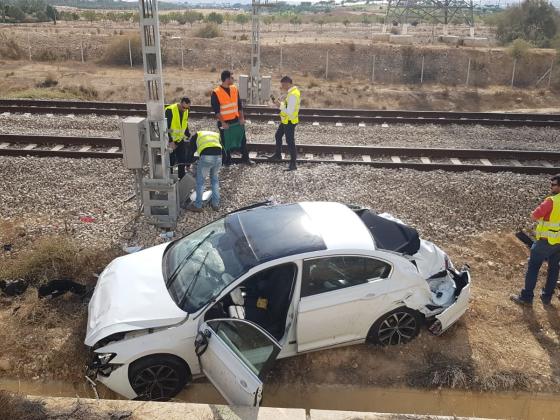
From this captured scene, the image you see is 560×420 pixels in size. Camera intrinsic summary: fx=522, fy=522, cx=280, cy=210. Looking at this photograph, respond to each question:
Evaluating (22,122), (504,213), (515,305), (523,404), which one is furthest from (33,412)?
(22,122)

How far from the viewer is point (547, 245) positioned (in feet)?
22.1

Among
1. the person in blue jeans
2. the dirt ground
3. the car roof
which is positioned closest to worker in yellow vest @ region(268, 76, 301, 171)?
the person in blue jeans

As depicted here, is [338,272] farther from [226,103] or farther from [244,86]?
[244,86]

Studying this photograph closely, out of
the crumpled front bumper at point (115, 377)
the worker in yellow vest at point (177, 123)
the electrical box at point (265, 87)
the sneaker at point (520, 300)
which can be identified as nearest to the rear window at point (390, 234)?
the sneaker at point (520, 300)

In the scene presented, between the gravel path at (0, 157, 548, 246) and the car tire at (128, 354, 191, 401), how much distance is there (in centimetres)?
350

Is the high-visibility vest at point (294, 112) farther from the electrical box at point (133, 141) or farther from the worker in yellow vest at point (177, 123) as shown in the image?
the electrical box at point (133, 141)

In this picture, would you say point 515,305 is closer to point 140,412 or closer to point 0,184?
point 140,412

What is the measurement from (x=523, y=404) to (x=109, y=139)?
34.2ft

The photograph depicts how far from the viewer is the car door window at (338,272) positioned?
5508mm

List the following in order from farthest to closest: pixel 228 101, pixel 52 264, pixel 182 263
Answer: pixel 228 101 < pixel 52 264 < pixel 182 263

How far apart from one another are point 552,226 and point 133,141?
20.5 ft

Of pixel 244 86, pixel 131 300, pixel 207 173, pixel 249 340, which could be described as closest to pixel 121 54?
pixel 244 86

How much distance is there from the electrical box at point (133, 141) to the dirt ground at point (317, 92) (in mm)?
11180

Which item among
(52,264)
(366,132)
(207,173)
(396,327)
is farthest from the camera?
(366,132)
